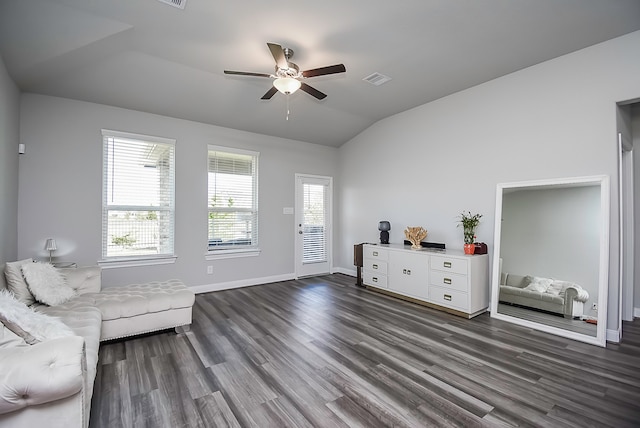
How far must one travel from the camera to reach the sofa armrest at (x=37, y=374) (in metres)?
1.25

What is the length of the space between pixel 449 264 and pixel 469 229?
57 centimetres

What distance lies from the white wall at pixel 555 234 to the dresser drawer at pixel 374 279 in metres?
1.71

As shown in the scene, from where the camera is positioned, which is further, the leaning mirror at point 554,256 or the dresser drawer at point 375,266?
the dresser drawer at point 375,266

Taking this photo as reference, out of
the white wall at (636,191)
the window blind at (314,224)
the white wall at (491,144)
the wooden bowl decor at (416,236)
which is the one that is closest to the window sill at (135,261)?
the window blind at (314,224)

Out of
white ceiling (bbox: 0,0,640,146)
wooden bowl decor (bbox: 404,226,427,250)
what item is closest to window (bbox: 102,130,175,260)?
white ceiling (bbox: 0,0,640,146)

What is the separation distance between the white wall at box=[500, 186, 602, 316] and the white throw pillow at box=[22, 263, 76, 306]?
4.83 m

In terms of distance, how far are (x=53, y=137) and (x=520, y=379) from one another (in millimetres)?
5608

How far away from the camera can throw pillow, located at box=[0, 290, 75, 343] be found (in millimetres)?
1571

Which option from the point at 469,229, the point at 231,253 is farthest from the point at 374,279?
the point at 231,253

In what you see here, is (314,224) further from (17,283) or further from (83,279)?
(17,283)

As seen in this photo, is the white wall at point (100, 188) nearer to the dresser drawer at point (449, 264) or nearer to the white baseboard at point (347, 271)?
the white baseboard at point (347, 271)

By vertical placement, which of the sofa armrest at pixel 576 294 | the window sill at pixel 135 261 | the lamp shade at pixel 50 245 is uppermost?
the lamp shade at pixel 50 245

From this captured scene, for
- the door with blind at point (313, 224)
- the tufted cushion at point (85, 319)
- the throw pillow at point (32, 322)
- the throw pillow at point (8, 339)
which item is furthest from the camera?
the door with blind at point (313, 224)

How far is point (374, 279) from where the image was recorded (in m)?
4.95
